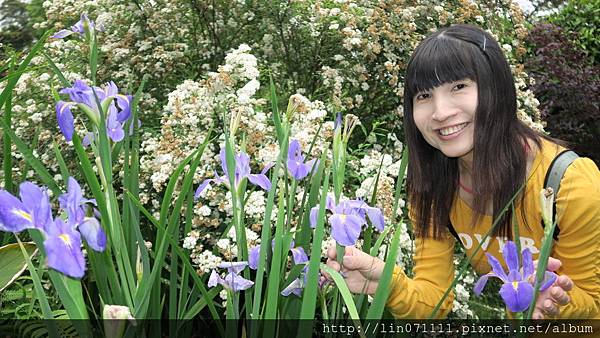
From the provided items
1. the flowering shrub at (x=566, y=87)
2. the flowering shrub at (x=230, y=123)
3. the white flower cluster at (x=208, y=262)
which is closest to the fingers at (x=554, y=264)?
the flowering shrub at (x=230, y=123)

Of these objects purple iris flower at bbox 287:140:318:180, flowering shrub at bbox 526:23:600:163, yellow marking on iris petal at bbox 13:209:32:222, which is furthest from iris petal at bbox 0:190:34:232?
flowering shrub at bbox 526:23:600:163

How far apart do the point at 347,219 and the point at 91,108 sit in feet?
1.41

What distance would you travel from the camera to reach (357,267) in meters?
1.27

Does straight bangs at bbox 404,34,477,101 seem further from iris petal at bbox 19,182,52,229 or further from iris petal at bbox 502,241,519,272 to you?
iris petal at bbox 19,182,52,229

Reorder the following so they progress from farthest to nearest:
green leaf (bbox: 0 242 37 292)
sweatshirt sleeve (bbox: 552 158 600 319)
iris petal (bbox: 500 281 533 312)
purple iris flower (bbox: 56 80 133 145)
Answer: sweatshirt sleeve (bbox: 552 158 600 319), green leaf (bbox: 0 242 37 292), purple iris flower (bbox: 56 80 133 145), iris petal (bbox: 500 281 533 312)

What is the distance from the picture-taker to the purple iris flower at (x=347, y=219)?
989 mm

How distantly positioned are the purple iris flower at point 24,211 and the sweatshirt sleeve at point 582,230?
44.9 inches

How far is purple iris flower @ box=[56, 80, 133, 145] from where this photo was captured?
98 centimetres

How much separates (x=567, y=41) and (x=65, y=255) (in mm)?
5181

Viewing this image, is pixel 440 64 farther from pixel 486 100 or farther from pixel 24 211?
pixel 24 211

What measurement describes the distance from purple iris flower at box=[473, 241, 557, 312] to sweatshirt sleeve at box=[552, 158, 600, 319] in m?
0.61

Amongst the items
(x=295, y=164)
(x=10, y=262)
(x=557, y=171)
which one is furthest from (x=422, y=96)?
(x=10, y=262)

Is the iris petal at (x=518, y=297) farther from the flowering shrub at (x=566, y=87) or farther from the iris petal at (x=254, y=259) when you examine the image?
the flowering shrub at (x=566, y=87)

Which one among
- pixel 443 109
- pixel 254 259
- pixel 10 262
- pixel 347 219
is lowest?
pixel 10 262
